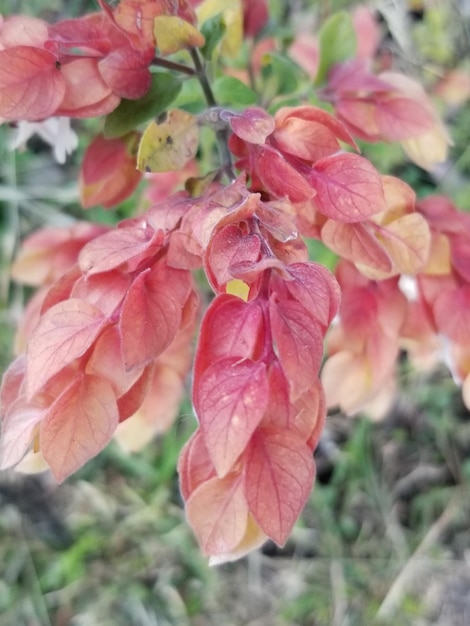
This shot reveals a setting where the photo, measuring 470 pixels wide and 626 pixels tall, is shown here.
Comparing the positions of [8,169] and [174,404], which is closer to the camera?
[174,404]

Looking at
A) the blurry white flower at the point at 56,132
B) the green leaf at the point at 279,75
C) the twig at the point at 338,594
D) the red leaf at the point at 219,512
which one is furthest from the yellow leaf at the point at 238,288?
the twig at the point at 338,594

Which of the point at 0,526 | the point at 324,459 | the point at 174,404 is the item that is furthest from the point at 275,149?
the point at 0,526

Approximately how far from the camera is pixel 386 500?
117 cm

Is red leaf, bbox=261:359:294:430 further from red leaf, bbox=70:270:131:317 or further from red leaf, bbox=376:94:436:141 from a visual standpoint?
red leaf, bbox=376:94:436:141

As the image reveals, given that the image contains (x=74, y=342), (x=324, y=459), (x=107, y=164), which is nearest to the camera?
(x=74, y=342)

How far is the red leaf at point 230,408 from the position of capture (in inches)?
12.2

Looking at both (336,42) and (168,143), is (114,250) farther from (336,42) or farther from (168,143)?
(336,42)

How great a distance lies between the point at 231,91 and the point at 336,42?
0.16 meters

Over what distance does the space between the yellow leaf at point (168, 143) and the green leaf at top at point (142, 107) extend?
33mm

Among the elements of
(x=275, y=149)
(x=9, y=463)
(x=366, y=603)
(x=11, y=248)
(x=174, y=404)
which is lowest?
(x=366, y=603)

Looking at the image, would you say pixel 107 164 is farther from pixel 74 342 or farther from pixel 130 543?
pixel 130 543

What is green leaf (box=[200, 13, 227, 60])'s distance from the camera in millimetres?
523

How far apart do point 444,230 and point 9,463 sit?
41 centimetres

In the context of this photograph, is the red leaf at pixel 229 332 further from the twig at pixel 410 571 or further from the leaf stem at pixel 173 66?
the twig at pixel 410 571
